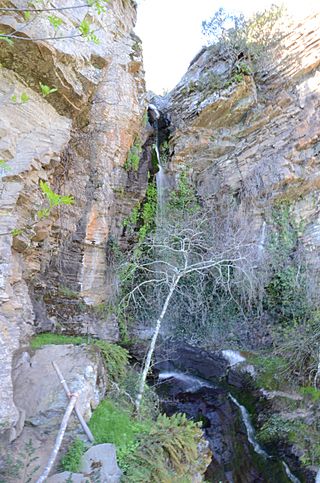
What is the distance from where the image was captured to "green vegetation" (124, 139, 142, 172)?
1069cm

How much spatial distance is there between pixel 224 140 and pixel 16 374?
10476 millimetres

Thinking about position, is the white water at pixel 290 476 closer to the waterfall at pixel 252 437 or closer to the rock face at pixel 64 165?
the waterfall at pixel 252 437

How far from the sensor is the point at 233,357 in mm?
9453

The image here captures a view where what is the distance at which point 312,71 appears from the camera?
38.9 ft

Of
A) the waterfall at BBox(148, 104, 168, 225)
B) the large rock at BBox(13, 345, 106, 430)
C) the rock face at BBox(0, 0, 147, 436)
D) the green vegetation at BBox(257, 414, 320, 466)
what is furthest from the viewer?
the waterfall at BBox(148, 104, 168, 225)

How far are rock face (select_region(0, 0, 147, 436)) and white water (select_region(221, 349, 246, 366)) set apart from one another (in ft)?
9.94

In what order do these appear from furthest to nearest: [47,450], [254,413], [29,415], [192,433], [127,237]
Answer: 1. [127,237]
2. [254,413]
3. [192,433]
4. [29,415]
5. [47,450]

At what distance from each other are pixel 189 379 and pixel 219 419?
169 centimetres

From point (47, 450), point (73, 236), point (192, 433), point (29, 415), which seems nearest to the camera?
point (47, 450)

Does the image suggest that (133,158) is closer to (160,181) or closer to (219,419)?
(160,181)

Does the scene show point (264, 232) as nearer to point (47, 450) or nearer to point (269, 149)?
point (269, 149)

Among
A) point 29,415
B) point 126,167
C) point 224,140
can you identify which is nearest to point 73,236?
point 126,167

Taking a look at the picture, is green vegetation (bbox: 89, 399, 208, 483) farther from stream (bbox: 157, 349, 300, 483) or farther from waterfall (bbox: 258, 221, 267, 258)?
waterfall (bbox: 258, 221, 267, 258)

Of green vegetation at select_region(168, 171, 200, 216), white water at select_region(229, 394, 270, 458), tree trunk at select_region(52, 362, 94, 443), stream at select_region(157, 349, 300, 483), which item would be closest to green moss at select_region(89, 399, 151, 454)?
tree trunk at select_region(52, 362, 94, 443)
